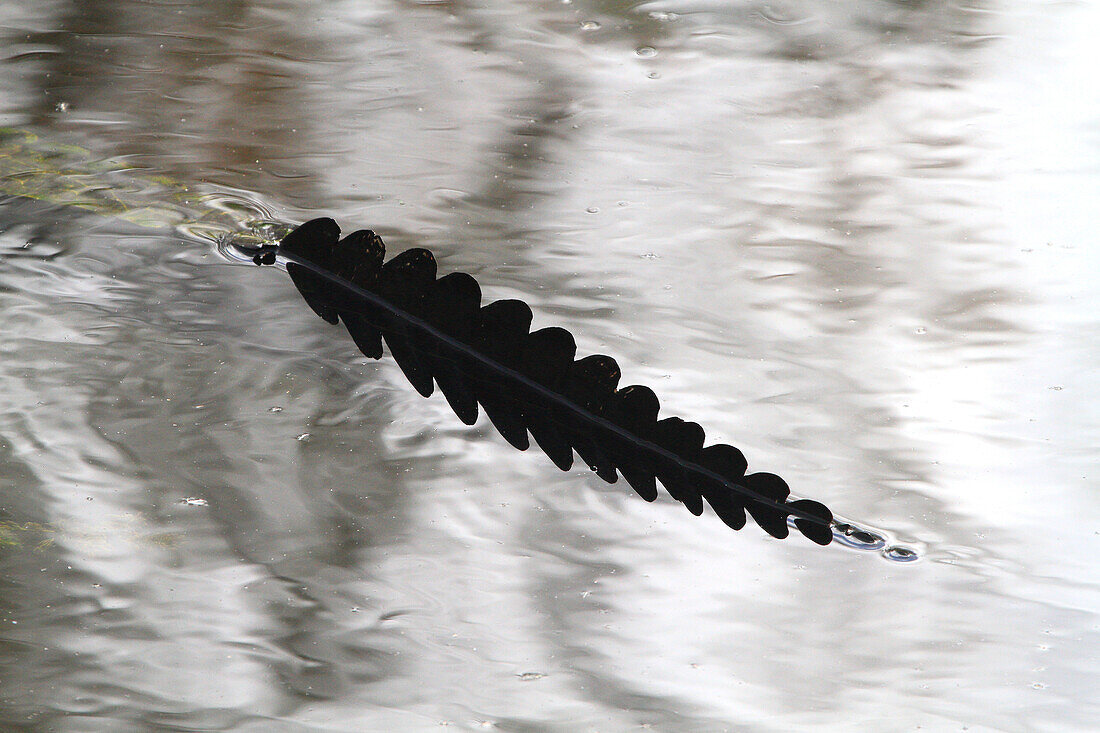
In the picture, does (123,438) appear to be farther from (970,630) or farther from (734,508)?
(970,630)

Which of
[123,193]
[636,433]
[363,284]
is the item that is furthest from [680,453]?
[123,193]

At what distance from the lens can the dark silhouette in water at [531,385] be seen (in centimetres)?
56

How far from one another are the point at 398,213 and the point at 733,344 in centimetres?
29

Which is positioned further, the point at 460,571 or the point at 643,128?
the point at 643,128

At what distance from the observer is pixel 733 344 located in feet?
2.21

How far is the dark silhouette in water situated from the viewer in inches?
22.1

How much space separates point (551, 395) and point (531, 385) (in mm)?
14

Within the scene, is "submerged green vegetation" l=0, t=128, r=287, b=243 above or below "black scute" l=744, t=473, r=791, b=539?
above

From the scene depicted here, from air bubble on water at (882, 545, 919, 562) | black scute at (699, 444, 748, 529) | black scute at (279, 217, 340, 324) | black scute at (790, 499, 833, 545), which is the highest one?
black scute at (279, 217, 340, 324)

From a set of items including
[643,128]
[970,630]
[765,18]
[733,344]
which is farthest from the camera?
[765,18]

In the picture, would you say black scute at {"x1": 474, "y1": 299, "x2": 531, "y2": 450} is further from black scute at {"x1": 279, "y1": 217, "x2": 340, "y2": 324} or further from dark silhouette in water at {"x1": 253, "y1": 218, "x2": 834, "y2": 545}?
black scute at {"x1": 279, "y1": 217, "x2": 340, "y2": 324}

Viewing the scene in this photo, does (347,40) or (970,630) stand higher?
(347,40)

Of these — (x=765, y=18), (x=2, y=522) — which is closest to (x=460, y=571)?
(x=2, y=522)

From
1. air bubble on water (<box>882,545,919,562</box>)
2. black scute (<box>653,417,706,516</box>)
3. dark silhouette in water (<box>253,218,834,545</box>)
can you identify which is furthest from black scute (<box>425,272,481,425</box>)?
A: air bubble on water (<box>882,545,919,562</box>)
